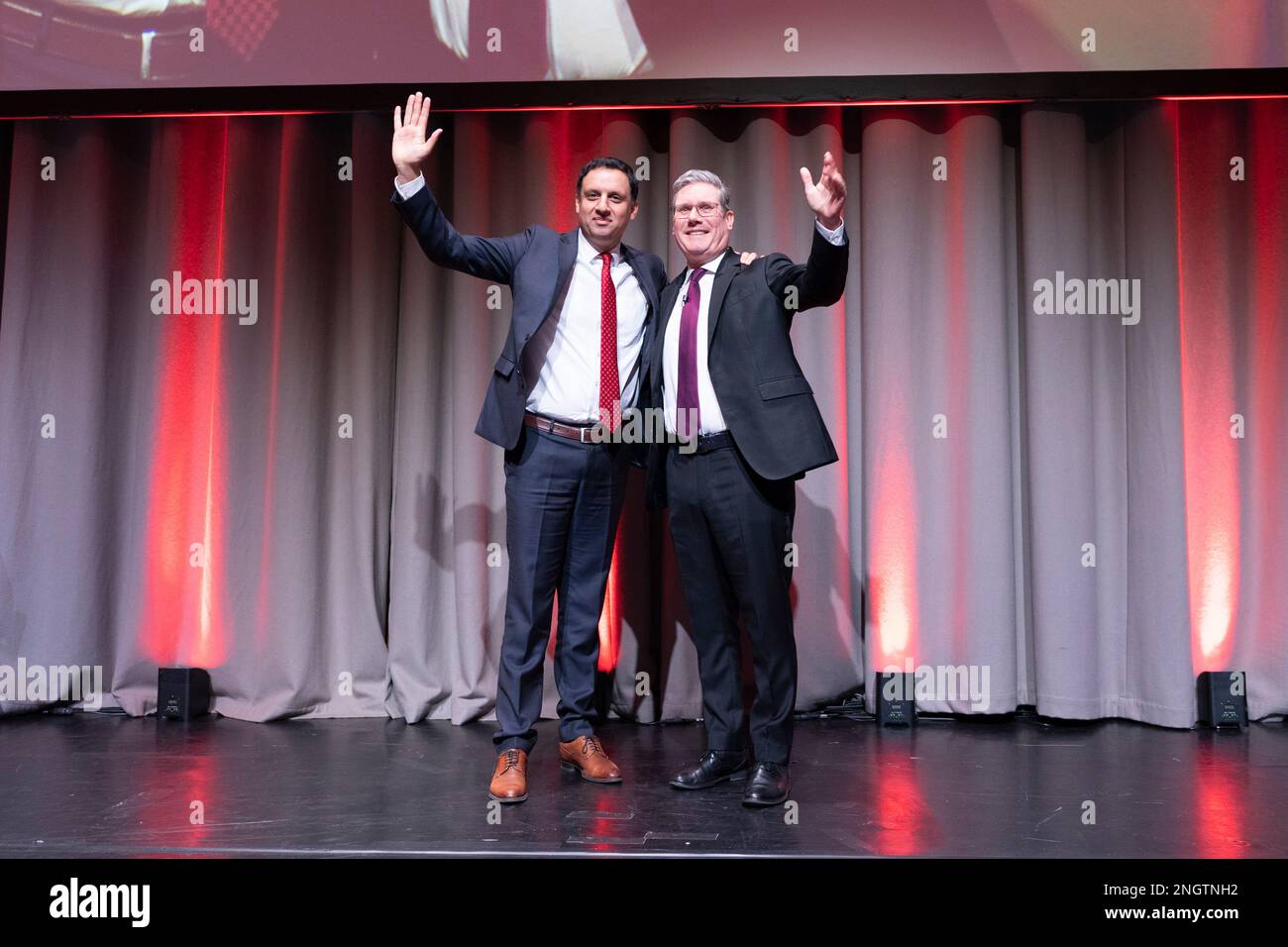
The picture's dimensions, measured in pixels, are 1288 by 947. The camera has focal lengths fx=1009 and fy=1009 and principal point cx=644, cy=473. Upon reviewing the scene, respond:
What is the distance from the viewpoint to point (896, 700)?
136 inches

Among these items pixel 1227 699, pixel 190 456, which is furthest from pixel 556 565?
pixel 1227 699

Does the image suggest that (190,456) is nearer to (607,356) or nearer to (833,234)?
(607,356)

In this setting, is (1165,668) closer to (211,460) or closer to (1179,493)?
(1179,493)

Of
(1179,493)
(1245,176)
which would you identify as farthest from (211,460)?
(1245,176)

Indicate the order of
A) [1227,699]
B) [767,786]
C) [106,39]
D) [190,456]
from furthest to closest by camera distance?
[190,456]
[106,39]
[1227,699]
[767,786]

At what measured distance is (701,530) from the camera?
263 cm

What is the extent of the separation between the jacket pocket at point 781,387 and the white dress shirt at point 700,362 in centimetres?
12

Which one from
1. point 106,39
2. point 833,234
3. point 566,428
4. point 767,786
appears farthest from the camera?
point 106,39

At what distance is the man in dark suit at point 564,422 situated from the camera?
8.81ft

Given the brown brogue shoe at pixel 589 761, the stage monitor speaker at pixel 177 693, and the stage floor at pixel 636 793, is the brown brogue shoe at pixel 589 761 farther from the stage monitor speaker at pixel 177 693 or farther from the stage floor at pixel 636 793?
the stage monitor speaker at pixel 177 693

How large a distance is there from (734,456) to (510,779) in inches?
38.6

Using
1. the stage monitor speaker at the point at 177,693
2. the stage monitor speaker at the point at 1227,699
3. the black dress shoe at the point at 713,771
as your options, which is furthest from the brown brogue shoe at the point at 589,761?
the stage monitor speaker at the point at 1227,699

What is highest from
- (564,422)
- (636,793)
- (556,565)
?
(564,422)

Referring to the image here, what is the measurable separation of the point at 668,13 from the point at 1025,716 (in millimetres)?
2746
